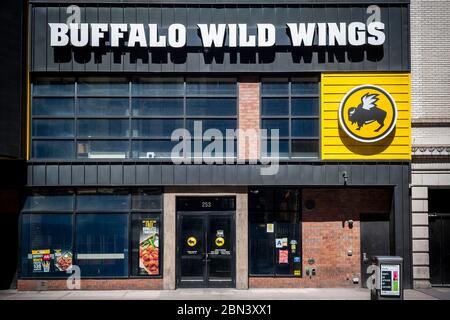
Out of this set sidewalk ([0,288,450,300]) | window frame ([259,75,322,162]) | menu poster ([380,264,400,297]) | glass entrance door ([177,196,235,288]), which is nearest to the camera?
menu poster ([380,264,400,297])

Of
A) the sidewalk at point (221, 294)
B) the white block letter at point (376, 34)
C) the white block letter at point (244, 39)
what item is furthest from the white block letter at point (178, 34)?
the sidewalk at point (221, 294)

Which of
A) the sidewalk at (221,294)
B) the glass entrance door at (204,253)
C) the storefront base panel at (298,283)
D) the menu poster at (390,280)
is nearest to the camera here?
the menu poster at (390,280)

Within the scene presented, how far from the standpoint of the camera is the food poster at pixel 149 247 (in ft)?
54.5

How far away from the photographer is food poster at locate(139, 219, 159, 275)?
16609 mm

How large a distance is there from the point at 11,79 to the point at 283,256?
10.2 m

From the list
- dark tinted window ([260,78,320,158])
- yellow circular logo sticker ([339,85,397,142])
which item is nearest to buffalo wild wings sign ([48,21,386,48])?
dark tinted window ([260,78,320,158])

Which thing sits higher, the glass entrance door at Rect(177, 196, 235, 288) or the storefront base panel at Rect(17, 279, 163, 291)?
the glass entrance door at Rect(177, 196, 235, 288)

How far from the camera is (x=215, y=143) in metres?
16.9

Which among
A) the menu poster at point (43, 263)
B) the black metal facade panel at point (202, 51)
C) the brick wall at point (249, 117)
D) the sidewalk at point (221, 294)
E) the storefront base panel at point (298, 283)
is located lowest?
the sidewalk at point (221, 294)

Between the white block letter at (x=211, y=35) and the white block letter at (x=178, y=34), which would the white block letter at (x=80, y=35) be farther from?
the white block letter at (x=211, y=35)

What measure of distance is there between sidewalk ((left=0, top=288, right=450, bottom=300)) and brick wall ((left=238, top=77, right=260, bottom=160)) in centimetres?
431

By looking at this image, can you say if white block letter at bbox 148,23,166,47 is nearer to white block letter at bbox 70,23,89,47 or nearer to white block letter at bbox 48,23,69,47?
white block letter at bbox 70,23,89,47

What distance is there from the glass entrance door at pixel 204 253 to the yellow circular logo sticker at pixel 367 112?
4.86 metres

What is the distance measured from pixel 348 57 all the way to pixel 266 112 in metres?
3.19
